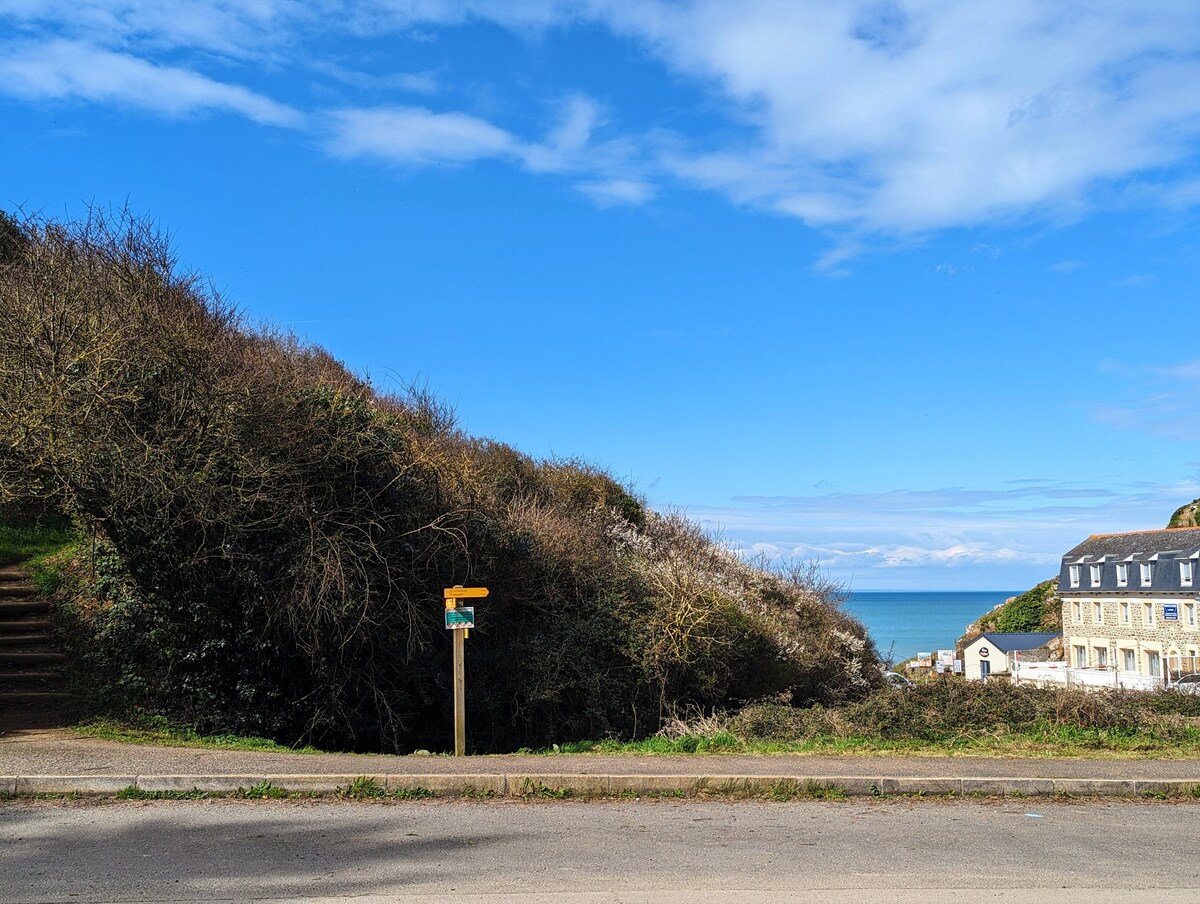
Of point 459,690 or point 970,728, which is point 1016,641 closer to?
point 970,728

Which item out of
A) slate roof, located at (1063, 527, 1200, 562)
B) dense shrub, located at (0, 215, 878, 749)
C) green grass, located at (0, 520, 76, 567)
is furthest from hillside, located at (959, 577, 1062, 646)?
green grass, located at (0, 520, 76, 567)

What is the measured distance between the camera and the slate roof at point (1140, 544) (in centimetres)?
4906

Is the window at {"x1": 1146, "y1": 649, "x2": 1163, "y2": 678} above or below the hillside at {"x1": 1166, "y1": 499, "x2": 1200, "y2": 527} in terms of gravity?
A: below

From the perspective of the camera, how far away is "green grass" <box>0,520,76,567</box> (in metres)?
17.5

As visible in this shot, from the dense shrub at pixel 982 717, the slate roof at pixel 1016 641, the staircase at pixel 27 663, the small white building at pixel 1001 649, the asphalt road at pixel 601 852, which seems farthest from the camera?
the slate roof at pixel 1016 641

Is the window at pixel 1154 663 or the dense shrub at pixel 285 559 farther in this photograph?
the window at pixel 1154 663

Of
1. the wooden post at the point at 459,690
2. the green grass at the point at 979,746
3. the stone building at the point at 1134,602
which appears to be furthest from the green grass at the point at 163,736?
the stone building at the point at 1134,602

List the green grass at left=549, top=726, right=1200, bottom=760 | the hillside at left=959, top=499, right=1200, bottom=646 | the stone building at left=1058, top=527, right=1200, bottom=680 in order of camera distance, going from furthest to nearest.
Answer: the hillside at left=959, top=499, right=1200, bottom=646 < the stone building at left=1058, top=527, right=1200, bottom=680 < the green grass at left=549, top=726, right=1200, bottom=760

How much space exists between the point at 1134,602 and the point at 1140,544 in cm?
361

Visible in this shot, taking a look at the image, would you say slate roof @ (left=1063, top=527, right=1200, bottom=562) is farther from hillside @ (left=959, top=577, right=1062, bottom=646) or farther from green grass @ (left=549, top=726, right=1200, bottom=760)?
green grass @ (left=549, top=726, right=1200, bottom=760)

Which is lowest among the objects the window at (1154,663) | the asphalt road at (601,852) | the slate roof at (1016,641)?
the window at (1154,663)

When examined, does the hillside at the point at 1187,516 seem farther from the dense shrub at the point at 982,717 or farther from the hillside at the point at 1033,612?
the dense shrub at the point at 982,717

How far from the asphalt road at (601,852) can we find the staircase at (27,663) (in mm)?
4228

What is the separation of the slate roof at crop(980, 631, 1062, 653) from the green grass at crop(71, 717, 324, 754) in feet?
184
